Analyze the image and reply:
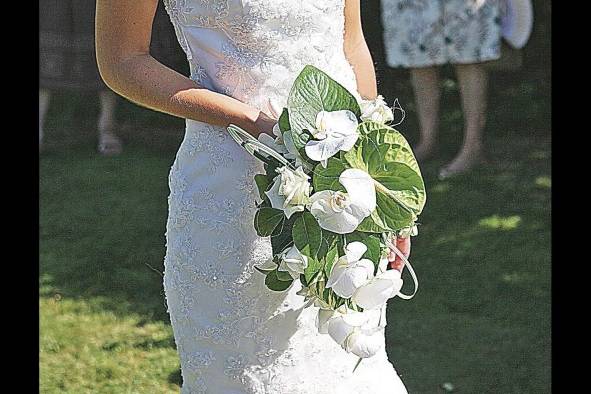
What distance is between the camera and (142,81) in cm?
247

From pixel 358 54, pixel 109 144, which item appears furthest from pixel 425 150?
pixel 358 54

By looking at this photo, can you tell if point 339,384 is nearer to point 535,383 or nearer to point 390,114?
point 390,114

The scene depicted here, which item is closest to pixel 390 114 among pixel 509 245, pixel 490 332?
pixel 490 332

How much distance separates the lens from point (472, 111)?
294 inches

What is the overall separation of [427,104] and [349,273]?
576cm

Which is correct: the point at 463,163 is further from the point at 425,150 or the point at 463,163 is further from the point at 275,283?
the point at 275,283

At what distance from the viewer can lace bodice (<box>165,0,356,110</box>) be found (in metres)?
2.46

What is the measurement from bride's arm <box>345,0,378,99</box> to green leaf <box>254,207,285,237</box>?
578 millimetres

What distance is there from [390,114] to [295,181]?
1.04 feet

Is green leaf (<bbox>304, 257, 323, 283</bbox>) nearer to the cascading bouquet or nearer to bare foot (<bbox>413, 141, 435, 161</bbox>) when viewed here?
the cascading bouquet

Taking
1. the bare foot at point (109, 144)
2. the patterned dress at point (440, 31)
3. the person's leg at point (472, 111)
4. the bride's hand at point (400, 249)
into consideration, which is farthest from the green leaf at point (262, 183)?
the bare foot at point (109, 144)

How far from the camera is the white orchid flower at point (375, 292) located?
7.38 ft

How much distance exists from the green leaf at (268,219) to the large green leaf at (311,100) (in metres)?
0.16

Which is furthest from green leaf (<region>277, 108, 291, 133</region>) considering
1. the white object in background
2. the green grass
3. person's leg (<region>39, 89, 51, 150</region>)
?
person's leg (<region>39, 89, 51, 150</region>)
